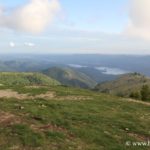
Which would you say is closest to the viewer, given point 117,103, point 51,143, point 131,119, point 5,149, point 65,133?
point 5,149

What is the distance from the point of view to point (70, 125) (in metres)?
21.9

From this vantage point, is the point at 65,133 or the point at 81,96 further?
the point at 81,96

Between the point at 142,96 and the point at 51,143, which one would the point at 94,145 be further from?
the point at 142,96

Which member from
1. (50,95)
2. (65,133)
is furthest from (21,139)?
(50,95)

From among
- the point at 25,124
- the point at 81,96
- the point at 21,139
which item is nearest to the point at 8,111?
the point at 25,124

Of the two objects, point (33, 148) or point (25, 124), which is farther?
point (25, 124)

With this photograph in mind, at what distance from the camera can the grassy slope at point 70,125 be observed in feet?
60.8

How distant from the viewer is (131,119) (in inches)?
1035

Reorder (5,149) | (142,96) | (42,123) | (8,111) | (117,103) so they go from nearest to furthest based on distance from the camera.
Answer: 1. (5,149)
2. (42,123)
3. (8,111)
4. (117,103)
5. (142,96)

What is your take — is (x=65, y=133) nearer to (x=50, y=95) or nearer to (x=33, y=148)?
(x=33, y=148)

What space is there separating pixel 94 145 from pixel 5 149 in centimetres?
534

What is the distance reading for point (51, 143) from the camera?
18.3 meters

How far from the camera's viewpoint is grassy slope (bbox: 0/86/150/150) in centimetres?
1853

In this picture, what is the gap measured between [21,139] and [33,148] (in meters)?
1.41
